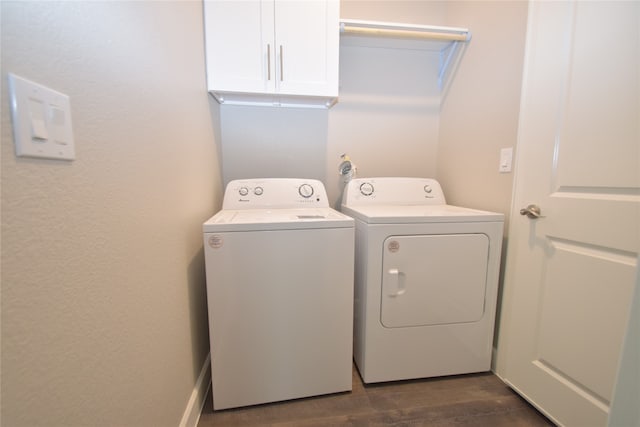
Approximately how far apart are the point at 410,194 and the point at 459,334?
89cm

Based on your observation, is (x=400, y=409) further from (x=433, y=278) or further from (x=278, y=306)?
(x=278, y=306)

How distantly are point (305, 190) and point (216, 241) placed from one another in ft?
2.33

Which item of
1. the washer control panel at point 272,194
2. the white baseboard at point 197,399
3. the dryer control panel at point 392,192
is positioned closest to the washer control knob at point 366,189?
the dryer control panel at point 392,192

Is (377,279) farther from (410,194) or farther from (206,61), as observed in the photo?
(206,61)

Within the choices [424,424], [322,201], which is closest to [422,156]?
[322,201]

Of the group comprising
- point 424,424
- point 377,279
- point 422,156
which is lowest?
point 424,424

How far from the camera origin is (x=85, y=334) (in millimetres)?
529

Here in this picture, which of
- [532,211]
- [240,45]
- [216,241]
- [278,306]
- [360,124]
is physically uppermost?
[240,45]

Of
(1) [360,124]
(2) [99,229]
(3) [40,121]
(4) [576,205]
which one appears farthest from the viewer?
(1) [360,124]

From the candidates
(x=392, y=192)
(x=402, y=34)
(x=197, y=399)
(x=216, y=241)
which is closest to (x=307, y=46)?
(x=402, y=34)

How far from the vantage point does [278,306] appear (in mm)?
1150

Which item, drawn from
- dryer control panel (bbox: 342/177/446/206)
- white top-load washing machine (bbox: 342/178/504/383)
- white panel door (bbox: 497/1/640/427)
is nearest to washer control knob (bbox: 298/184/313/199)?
dryer control panel (bbox: 342/177/446/206)

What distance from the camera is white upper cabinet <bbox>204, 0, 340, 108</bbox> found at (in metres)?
1.39

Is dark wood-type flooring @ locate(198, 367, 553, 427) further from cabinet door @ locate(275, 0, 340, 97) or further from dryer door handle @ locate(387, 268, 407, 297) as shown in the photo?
cabinet door @ locate(275, 0, 340, 97)
